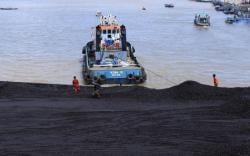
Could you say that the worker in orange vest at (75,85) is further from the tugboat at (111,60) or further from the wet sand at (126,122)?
the tugboat at (111,60)

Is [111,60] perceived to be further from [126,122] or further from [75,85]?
[126,122]

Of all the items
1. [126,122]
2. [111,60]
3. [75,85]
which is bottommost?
[126,122]

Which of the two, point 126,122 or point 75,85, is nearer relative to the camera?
point 126,122

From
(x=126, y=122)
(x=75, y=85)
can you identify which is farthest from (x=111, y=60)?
(x=126, y=122)

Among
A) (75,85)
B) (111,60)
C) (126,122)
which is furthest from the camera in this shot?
(111,60)

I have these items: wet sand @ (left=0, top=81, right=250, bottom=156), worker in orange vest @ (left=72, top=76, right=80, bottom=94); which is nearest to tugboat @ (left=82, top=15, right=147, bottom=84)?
worker in orange vest @ (left=72, top=76, right=80, bottom=94)

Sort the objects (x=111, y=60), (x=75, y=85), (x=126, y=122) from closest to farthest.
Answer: (x=126, y=122) → (x=75, y=85) → (x=111, y=60)

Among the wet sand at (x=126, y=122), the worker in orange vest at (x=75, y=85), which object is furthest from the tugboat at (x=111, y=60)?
the wet sand at (x=126, y=122)
